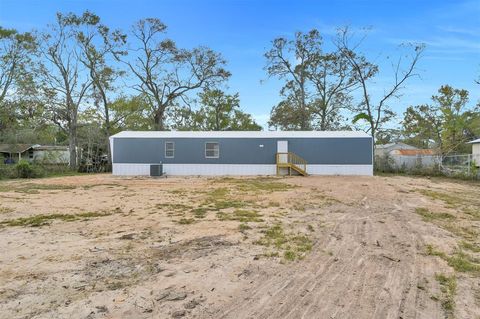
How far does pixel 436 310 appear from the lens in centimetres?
257

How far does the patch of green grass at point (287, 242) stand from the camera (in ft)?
13.0

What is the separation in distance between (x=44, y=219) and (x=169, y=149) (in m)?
11.6

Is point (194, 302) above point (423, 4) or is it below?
below

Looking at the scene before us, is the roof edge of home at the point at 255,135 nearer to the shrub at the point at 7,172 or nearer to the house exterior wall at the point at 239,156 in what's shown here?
the house exterior wall at the point at 239,156

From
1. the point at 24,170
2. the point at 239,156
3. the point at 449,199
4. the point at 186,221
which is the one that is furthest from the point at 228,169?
the point at 186,221

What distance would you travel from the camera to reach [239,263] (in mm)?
3635

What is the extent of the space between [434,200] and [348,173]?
838 cm

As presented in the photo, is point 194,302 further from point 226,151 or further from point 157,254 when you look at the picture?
point 226,151

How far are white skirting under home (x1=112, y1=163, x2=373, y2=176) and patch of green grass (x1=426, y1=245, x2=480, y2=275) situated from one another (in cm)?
1309

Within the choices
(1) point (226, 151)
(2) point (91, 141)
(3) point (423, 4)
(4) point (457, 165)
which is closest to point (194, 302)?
(3) point (423, 4)

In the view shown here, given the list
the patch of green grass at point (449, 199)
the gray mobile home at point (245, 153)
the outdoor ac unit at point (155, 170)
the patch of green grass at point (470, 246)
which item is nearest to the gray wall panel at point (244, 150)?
the gray mobile home at point (245, 153)

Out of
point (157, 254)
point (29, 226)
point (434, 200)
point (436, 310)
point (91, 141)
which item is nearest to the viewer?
point (436, 310)

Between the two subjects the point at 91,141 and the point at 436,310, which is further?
the point at 91,141

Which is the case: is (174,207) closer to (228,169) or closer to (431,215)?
(431,215)
